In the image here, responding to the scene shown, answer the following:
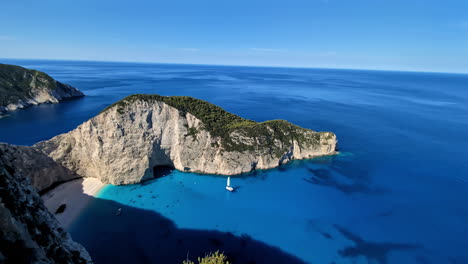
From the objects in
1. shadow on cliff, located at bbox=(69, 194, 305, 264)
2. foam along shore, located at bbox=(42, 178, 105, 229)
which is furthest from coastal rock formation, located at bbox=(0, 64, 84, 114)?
shadow on cliff, located at bbox=(69, 194, 305, 264)

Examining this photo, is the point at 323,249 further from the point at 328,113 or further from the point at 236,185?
the point at 328,113

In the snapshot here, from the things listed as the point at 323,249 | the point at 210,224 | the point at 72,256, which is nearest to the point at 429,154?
the point at 323,249

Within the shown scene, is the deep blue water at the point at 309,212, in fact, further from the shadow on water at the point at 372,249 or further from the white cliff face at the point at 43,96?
the white cliff face at the point at 43,96

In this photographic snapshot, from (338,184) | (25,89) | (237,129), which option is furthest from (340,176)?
(25,89)

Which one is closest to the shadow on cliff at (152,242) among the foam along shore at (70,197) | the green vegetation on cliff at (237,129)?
the foam along shore at (70,197)

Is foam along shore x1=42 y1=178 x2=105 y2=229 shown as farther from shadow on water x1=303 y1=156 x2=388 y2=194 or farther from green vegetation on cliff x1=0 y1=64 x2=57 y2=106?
green vegetation on cliff x1=0 y1=64 x2=57 y2=106

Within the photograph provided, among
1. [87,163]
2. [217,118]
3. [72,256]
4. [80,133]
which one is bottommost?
[87,163]
